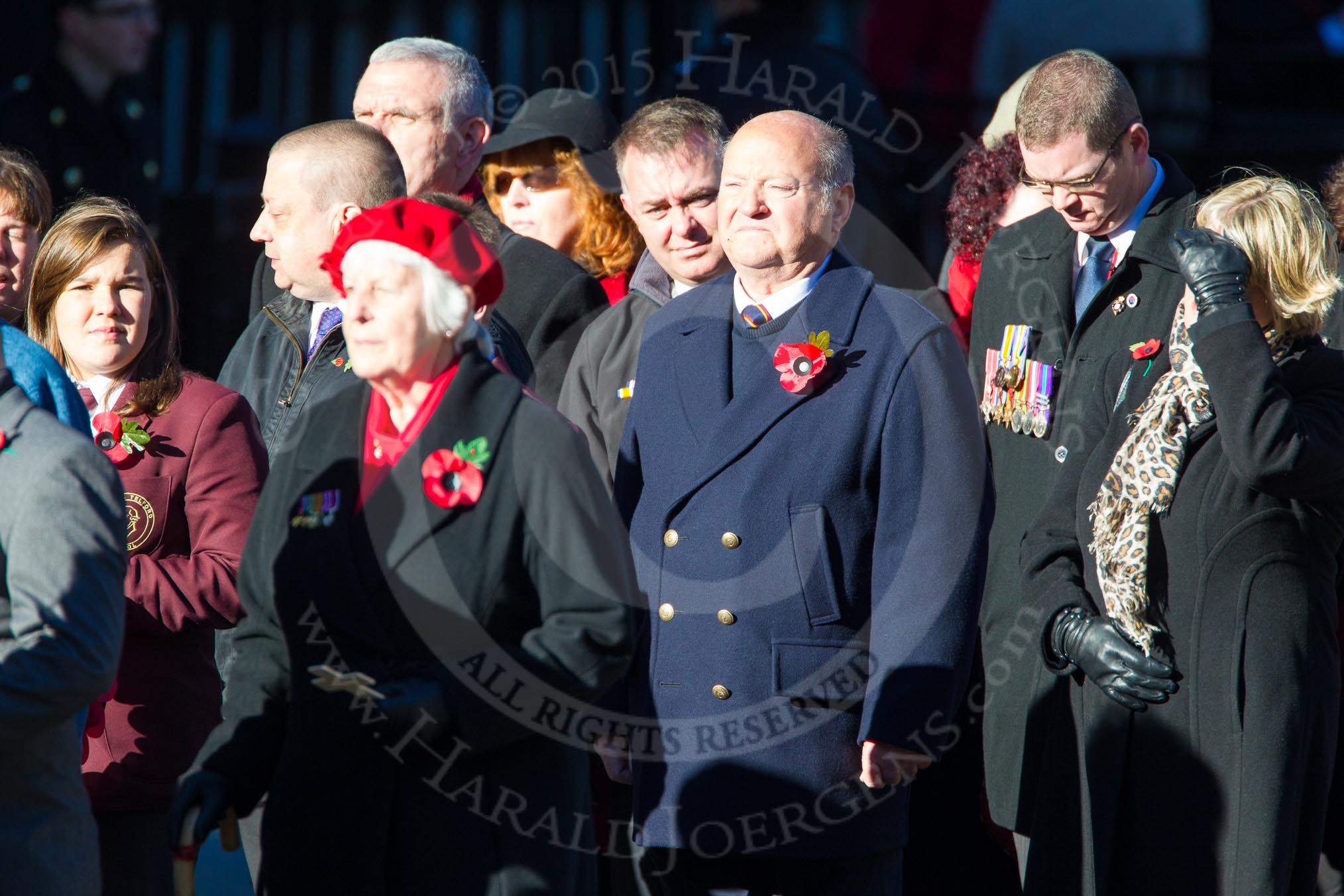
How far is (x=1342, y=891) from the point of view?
11.8 feet

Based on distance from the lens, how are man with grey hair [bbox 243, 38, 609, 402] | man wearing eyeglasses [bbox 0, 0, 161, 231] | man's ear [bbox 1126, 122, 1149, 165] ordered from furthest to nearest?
man wearing eyeglasses [bbox 0, 0, 161, 231]
man with grey hair [bbox 243, 38, 609, 402]
man's ear [bbox 1126, 122, 1149, 165]

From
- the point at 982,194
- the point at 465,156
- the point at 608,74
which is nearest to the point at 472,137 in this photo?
the point at 465,156

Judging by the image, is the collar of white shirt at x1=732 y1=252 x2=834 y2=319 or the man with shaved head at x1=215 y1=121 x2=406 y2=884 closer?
the collar of white shirt at x1=732 y1=252 x2=834 y2=319

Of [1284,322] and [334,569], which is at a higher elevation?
[1284,322]

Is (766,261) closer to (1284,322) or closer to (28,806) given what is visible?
(1284,322)

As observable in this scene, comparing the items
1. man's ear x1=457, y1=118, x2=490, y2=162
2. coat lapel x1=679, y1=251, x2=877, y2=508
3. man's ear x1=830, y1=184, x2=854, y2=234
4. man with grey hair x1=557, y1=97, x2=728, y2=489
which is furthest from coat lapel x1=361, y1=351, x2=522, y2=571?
man's ear x1=457, y1=118, x2=490, y2=162

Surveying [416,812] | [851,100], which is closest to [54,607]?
[416,812]

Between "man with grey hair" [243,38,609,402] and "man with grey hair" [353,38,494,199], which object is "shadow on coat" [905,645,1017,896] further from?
"man with grey hair" [353,38,494,199]

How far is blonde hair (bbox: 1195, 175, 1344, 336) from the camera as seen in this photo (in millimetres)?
3092

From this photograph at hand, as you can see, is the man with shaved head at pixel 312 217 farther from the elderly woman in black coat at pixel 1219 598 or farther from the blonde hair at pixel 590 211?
the elderly woman in black coat at pixel 1219 598

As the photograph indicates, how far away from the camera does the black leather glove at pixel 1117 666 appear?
9.85 ft

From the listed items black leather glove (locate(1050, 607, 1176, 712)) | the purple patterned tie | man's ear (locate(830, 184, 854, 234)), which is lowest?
black leather glove (locate(1050, 607, 1176, 712))

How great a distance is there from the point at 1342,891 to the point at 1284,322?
4.57 ft

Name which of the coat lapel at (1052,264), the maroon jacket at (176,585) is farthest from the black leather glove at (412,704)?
the coat lapel at (1052,264)
